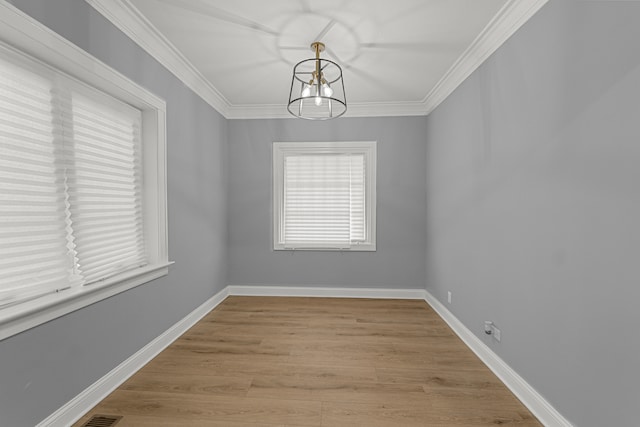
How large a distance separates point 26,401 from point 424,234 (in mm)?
4117

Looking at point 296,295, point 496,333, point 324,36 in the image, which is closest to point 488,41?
point 324,36

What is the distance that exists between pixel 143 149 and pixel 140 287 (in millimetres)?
1176

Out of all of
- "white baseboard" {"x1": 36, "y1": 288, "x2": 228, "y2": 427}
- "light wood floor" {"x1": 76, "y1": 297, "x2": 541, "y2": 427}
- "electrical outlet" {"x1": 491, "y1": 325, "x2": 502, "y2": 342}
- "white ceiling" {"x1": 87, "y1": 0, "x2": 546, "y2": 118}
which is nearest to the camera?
"white baseboard" {"x1": 36, "y1": 288, "x2": 228, "y2": 427}

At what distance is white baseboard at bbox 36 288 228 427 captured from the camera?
A: 182 cm

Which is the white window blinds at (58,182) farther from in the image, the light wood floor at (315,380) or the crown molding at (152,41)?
the light wood floor at (315,380)

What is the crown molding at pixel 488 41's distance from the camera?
2154 mm

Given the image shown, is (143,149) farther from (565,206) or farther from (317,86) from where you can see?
(565,206)

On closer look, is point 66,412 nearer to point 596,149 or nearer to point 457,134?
point 596,149

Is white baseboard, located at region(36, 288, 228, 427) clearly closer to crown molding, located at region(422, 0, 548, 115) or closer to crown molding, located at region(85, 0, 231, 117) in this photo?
crown molding, located at region(85, 0, 231, 117)

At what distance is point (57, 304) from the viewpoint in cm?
177

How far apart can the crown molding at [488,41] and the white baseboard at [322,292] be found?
8.43ft

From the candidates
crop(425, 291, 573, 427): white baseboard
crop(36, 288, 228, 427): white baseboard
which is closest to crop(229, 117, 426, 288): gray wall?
crop(425, 291, 573, 427): white baseboard

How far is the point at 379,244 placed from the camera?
14.6ft

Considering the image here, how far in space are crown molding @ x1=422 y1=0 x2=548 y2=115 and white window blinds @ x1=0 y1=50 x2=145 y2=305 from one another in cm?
297
